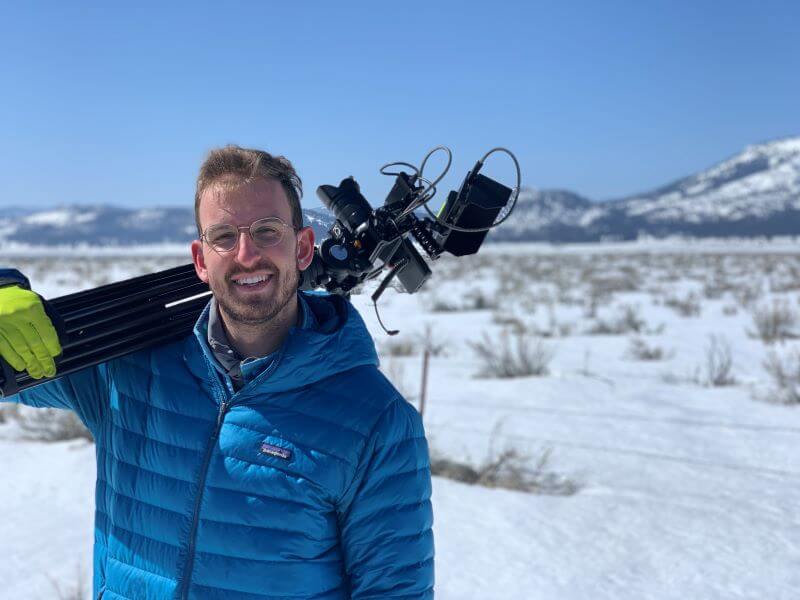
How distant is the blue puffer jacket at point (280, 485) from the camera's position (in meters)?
1.48

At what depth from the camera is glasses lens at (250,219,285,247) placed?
5.21 feet

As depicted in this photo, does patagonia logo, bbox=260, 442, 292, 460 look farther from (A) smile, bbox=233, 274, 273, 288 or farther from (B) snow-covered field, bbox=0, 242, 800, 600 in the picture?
(B) snow-covered field, bbox=0, 242, 800, 600

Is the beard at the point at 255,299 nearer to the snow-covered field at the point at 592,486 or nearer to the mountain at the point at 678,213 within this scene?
the snow-covered field at the point at 592,486

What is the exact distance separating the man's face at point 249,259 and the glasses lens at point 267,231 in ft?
0.04

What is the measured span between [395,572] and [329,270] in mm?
906

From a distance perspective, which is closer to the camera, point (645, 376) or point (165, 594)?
point (165, 594)

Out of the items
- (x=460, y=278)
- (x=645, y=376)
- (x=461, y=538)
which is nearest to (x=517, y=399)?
(x=645, y=376)

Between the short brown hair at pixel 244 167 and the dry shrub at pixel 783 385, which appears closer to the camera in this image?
the short brown hair at pixel 244 167

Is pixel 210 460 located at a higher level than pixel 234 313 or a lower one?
lower

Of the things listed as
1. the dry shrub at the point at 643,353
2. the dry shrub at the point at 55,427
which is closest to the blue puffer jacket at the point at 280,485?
the dry shrub at the point at 55,427

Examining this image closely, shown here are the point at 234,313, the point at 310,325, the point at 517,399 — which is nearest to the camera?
the point at 234,313

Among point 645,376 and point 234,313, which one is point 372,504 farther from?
point 645,376

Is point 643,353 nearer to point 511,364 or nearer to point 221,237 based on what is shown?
point 511,364

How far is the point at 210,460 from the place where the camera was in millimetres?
1537
